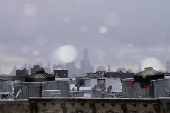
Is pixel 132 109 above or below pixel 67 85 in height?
below

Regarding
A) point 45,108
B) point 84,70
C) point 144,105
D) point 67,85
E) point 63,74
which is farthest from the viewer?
point 84,70

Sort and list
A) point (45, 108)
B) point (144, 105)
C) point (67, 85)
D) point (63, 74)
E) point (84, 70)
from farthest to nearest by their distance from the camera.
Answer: point (84, 70) < point (63, 74) < point (67, 85) < point (45, 108) < point (144, 105)

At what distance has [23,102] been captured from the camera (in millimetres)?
22188

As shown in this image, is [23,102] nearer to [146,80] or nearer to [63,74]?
[146,80]

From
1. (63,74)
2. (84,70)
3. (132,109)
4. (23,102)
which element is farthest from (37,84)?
(84,70)

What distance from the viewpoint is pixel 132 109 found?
2062cm

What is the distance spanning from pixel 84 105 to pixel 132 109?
4845 mm

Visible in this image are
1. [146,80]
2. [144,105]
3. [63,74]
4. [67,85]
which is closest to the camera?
[144,105]

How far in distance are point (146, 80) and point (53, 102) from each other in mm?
10646

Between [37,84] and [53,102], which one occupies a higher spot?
[37,84]

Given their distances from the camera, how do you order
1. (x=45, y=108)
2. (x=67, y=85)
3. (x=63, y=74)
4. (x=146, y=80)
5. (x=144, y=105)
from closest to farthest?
(x=144, y=105) → (x=45, y=108) → (x=146, y=80) → (x=67, y=85) → (x=63, y=74)

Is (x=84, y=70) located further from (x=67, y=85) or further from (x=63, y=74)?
(x=67, y=85)

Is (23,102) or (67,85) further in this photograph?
(67,85)

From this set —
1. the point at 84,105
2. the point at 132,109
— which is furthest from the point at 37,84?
the point at 132,109
